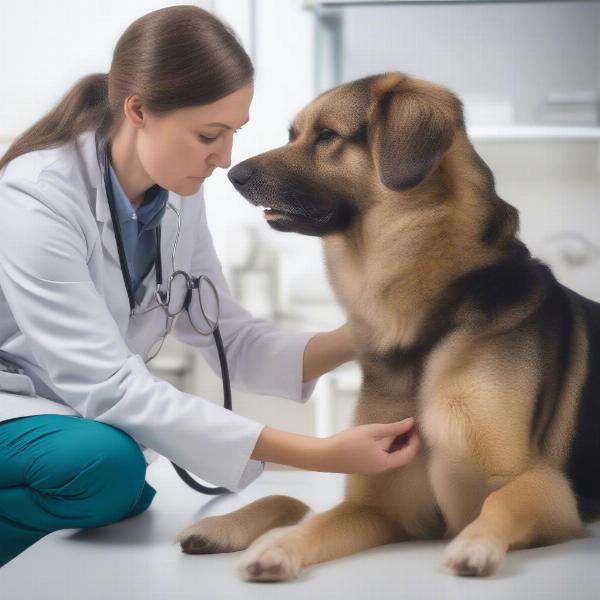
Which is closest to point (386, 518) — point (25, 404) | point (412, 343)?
point (412, 343)

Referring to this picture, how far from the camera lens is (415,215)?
1285 millimetres

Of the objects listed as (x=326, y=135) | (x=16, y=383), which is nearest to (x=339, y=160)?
(x=326, y=135)

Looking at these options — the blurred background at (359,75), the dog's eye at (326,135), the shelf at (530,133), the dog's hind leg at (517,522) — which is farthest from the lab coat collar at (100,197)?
the shelf at (530,133)

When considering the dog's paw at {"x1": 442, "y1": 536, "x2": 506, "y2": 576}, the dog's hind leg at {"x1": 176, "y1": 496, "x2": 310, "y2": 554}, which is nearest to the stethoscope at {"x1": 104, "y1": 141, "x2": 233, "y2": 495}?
the dog's hind leg at {"x1": 176, "y1": 496, "x2": 310, "y2": 554}

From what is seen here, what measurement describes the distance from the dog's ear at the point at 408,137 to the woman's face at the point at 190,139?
22 centimetres

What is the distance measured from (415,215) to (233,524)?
1.66 feet

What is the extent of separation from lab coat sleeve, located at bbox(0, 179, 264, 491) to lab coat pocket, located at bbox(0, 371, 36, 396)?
7 cm

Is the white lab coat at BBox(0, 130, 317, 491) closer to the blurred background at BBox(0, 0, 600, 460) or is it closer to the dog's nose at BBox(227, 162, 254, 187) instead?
the dog's nose at BBox(227, 162, 254, 187)

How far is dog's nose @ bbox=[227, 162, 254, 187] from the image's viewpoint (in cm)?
132

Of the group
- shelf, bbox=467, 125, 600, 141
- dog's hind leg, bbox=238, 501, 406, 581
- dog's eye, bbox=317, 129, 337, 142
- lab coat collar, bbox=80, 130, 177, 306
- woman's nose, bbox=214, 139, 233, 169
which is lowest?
dog's hind leg, bbox=238, 501, 406, 581

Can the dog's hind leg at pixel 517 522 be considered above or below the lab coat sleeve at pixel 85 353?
below

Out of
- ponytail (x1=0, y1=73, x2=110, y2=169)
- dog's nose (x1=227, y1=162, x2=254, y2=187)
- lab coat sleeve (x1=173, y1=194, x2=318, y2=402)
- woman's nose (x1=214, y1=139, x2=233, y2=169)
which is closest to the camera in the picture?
dog's nose (x1=227, y1=162, x2=254, y2=187)

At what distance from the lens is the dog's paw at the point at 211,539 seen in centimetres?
129

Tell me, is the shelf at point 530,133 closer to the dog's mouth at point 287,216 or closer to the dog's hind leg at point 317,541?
the dog's mouth at point 287,216
